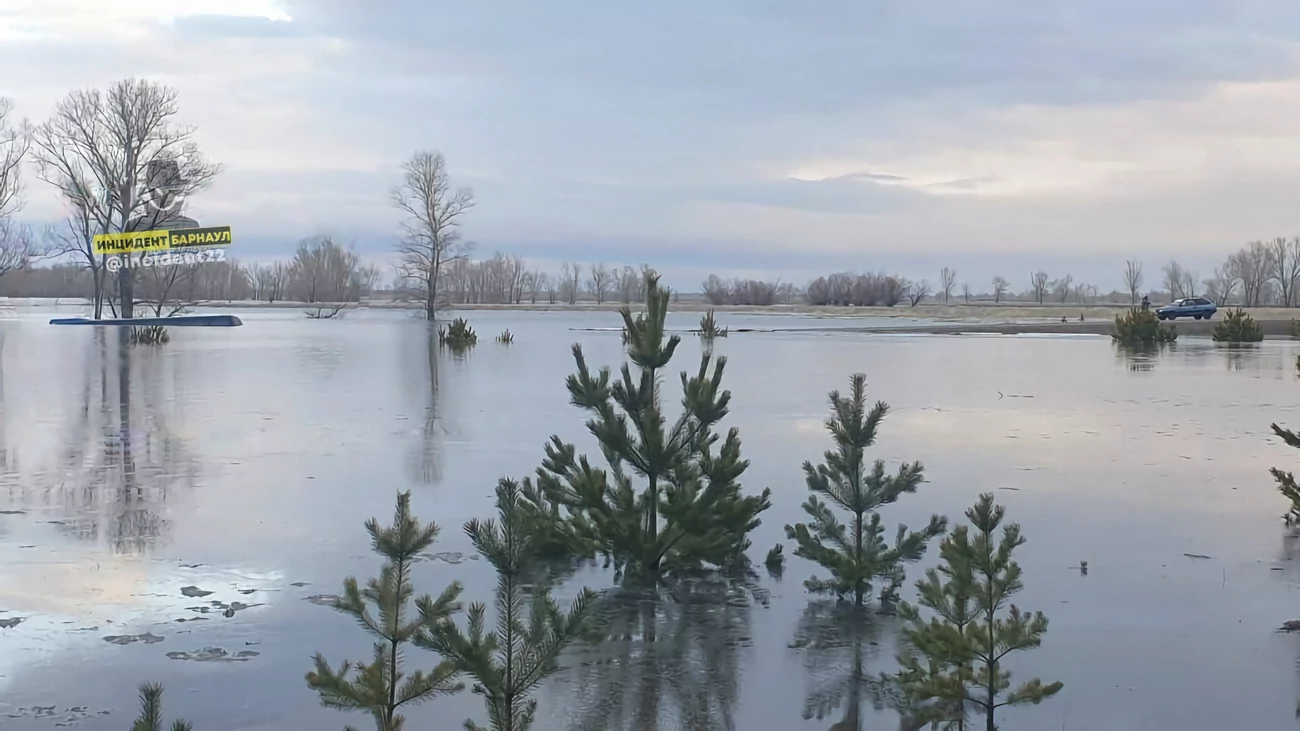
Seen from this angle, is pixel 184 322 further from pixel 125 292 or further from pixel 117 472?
pixel 117 472

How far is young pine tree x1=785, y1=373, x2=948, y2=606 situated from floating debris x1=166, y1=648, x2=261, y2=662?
3571 mm

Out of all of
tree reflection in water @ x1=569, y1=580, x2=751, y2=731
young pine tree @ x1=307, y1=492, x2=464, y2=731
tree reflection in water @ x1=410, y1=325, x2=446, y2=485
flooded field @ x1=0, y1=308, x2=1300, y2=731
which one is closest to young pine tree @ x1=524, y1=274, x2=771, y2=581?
tree reflection in water @ x1=569, y1=580, x2=751, y2=731

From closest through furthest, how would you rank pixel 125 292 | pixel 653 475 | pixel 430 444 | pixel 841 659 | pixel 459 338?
pixel 841 659
pixel 653 475
pixel 430 444
pixel 459 338
pixel 125 292

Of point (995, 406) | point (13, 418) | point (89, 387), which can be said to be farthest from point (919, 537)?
point (89, 387)

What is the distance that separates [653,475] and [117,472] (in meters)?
7.01

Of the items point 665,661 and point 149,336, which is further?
point 149,336

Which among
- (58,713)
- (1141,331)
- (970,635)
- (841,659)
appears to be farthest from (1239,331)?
(58,713)

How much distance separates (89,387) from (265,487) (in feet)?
43.3

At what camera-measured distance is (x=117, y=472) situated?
12.3m

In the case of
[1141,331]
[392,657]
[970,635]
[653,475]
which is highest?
[1141,331]

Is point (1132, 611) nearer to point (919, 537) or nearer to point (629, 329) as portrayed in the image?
point (919, 537)

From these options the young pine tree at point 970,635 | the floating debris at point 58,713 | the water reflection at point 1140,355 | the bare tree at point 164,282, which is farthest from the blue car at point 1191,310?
the floating debris at point 58,713

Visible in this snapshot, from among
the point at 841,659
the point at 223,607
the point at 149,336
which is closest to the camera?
the point at 841,659

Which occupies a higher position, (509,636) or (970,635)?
(509,636)
